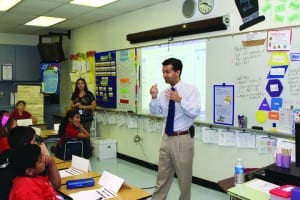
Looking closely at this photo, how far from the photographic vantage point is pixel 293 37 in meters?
3.23

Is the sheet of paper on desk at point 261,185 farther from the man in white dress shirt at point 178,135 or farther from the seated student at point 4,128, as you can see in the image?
the seated student at point 4,128

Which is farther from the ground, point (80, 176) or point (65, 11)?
point (65, 11)

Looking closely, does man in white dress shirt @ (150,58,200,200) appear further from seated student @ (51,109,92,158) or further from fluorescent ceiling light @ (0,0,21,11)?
fluorescent ceiling light @ (0,0,21,11)

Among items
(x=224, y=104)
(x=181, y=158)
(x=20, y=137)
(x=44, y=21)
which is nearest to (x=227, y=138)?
(x=224, y=104)

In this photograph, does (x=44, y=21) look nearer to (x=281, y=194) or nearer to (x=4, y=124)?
(x=4, y=124)

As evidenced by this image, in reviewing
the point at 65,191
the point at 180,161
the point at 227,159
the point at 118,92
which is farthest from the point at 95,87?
the point at 65,191

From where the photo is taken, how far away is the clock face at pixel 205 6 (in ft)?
13.4

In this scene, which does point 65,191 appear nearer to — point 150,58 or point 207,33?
point 207,33

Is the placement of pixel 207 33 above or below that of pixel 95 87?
above

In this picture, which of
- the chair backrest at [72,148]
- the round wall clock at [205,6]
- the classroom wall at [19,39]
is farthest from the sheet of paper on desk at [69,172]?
the classroom wall at [19,39]

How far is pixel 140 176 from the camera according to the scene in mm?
4812

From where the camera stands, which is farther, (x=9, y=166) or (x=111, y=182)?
(x=111, y=182)

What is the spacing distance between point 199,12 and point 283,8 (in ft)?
3.99

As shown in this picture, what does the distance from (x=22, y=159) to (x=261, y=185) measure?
1.50 metres
